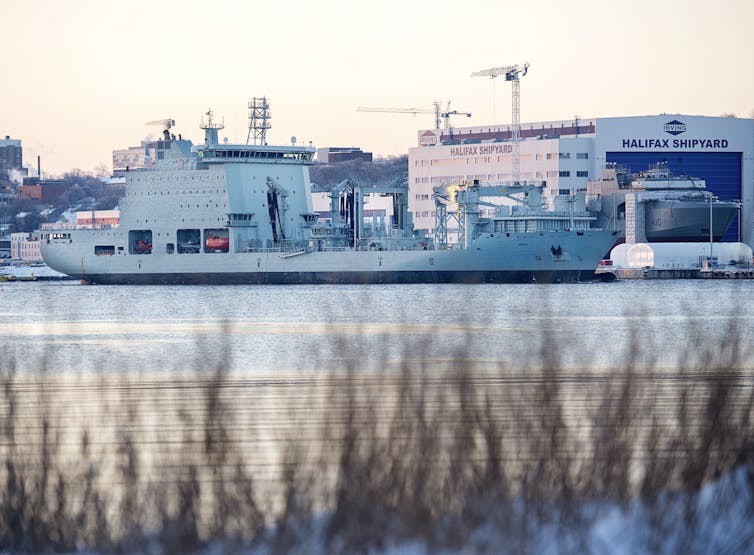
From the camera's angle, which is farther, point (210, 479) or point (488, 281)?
point (488, 281)

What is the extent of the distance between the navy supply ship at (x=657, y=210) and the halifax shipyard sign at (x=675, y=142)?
11.1 metres

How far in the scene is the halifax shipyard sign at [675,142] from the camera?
342 ft

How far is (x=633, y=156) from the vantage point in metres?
105

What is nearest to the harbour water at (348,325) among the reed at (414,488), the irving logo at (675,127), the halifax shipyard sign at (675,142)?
the reed at (414,488)

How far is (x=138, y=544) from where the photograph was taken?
9.24 meters

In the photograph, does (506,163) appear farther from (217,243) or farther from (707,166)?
(217,243)

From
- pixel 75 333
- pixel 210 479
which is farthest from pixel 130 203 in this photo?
pixel 210 479

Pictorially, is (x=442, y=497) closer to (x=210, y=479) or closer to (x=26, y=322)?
(x=210, y=479)

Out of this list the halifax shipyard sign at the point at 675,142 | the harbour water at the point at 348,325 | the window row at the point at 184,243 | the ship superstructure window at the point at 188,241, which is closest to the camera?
the harbour water at the point at 348,325

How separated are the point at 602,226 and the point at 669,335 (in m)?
59.9

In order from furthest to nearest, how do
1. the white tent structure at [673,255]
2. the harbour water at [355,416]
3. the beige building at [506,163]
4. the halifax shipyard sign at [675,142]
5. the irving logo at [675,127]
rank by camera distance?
the beige building at [506,163], the irving logo at [675,127], the halifax shipyard sign at [675,142], the white tent structure at [673,255], the harbour water at [355,416]

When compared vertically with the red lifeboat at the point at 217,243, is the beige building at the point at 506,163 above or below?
above

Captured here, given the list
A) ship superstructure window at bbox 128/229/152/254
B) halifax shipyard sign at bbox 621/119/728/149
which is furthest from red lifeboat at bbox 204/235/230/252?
halifax shipyard sign at bbox 621/119/728/149

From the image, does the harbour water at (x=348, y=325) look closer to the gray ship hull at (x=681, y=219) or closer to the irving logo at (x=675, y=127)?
the gray ship hull at (x=681, y=219)
